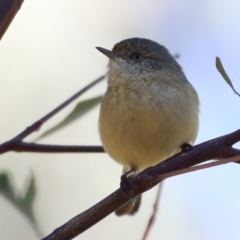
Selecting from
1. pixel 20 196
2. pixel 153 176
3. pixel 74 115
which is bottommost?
pixel 153 176

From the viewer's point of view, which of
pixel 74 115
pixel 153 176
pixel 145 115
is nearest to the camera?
pixel 153 176

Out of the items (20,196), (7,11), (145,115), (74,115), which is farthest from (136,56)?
(7,11)

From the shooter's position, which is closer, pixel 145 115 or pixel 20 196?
pixel 20 196

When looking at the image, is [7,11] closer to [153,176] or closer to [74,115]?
[153,176]

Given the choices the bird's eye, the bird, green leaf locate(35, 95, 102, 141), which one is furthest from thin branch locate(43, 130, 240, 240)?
the bird's eye

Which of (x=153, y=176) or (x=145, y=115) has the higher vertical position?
(x=145, y=115)
